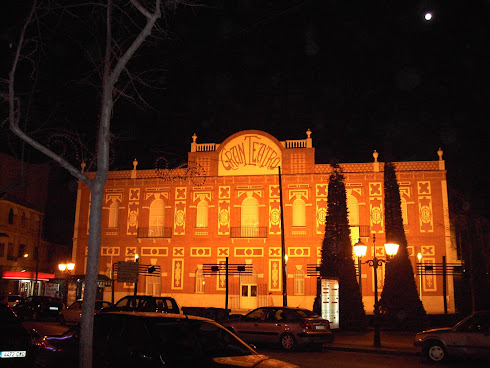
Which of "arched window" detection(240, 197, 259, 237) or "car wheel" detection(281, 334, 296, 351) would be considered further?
"arched window" detection(240, 197, 259, 237)

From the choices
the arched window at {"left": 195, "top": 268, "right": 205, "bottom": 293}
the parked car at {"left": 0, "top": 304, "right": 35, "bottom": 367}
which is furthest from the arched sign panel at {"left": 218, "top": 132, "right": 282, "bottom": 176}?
the parked car at {"left": 0, "top": 304, "right": 35, "bottom": 367}

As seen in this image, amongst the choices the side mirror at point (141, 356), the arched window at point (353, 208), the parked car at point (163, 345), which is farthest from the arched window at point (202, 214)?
the side mirror at point (141, 356)

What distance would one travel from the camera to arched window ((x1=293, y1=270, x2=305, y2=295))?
34.5m

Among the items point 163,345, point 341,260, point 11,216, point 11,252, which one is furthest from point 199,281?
point 163,345

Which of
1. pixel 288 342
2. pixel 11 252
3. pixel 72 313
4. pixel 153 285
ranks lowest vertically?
pixel 288 342

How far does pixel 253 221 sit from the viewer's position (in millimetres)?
36375

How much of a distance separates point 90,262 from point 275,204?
2891 cm

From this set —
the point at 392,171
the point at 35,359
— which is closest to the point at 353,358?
the point at 35,359

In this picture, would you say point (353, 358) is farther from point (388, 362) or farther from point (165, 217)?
point (165, 217)

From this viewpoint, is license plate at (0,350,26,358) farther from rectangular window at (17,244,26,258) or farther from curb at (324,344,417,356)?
rectangular window at (17,244,26,258)

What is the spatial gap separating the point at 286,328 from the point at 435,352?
4.69 meters

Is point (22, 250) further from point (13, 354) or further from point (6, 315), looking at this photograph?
point (13, 354)

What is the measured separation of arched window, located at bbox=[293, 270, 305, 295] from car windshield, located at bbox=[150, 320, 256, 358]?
1096 inches

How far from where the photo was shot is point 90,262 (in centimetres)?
759
